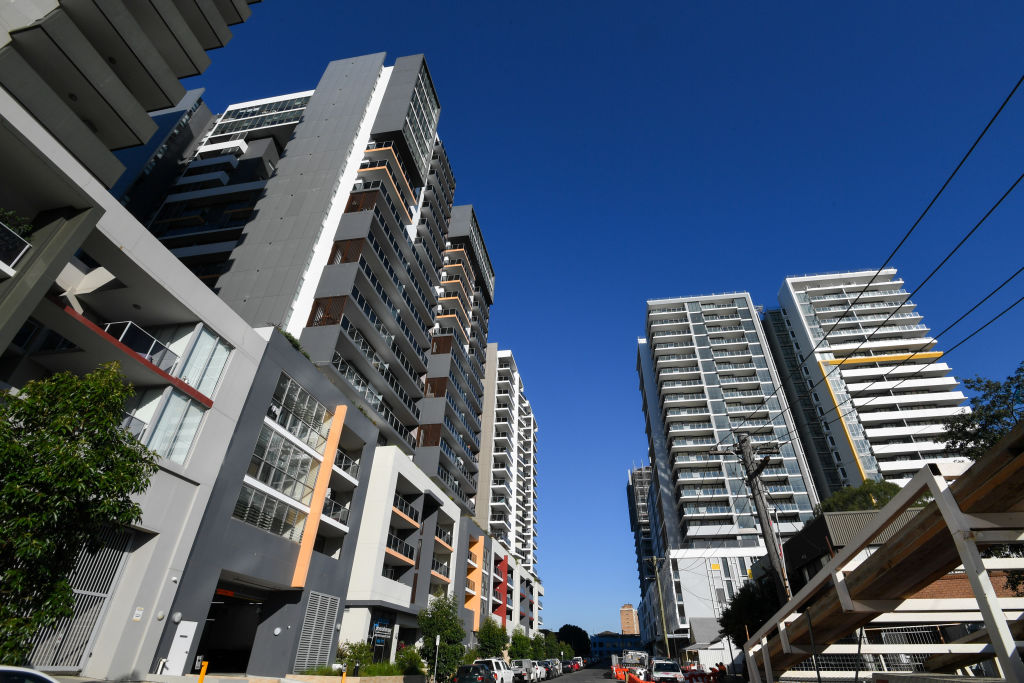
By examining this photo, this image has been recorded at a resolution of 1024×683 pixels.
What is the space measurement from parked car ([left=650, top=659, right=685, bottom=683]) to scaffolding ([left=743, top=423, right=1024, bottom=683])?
1288 centimetres

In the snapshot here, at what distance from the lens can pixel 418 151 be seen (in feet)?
160

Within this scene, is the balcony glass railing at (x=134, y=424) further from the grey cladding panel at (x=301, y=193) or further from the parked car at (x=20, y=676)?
the grey cladding panel at (x=301, y=193)

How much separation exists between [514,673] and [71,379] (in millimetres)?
30499

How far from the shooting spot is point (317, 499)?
2464 centimetres

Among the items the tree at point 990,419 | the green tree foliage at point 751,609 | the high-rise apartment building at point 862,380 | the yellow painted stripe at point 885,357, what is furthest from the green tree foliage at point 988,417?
the yellow painted stripe at point 885,357

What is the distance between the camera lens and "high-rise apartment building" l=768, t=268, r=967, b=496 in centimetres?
7875

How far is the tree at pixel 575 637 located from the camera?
13438cm

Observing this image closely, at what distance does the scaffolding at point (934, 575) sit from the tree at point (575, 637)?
139987 mm

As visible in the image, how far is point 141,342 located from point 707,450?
70418mm

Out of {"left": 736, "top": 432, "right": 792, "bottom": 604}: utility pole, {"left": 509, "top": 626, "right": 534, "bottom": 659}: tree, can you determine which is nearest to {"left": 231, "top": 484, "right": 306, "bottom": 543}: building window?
{"left": 736, "top": 432, "right": 792, "bottom": 604}: utility pole

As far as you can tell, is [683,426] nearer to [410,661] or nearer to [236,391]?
[410,661]

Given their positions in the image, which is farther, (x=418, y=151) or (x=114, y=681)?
(x=418, y=151)

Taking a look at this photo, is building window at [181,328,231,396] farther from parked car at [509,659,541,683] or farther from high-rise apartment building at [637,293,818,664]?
high-rise apartment building at [637,293,818,664]

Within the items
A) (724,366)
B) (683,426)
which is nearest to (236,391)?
(683,426)
